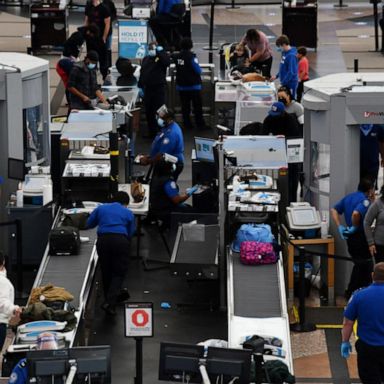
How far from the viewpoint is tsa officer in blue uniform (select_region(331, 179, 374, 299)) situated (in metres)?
19.0

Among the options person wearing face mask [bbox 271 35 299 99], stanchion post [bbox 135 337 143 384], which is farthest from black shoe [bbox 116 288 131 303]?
person wearing face mask [bbox 271 35 299 99]

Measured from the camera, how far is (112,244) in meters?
18.9

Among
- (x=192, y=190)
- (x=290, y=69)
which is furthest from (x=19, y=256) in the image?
(x=290, y=69)

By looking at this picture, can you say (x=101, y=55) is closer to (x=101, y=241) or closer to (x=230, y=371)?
(x=101, y=241)

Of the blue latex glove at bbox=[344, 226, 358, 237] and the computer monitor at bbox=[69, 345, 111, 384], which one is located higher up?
the blue latex glove at bbox=[344, 226, 358, 237]

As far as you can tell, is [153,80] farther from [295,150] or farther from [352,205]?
[352,205]

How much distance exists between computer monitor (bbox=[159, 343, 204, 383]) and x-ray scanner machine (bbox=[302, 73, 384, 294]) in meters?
5.09

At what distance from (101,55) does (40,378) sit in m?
16.3

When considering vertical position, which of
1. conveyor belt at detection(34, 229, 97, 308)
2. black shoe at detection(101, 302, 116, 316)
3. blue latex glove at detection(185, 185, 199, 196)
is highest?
blue latex glove at detection(185, 185, 199, 196)

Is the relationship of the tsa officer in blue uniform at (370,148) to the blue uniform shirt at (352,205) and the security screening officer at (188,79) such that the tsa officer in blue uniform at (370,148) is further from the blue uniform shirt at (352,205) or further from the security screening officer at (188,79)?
the security screening officer at (188,79)

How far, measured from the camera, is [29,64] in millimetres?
21438

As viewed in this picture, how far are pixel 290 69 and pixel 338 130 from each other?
25.9 feet

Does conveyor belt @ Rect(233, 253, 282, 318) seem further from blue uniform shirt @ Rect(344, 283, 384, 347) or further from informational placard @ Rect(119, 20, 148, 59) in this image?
informational placard @ Rect(119, 20, 148, 59)

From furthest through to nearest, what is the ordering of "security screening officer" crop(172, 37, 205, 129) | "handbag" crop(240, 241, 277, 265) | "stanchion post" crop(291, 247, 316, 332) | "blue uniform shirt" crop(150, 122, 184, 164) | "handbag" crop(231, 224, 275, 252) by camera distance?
1. "security screening officer" crop(172, 37, 205, 129)
2. "blue uniform shirt" crop(150, 122, 184, 164)
3. "handbag" crop(231, 224, 275, 252)
4. "handbag" crop(240, 241, 277, 265)
5. "stanchion post" crop(291, 247, 316, 332)
